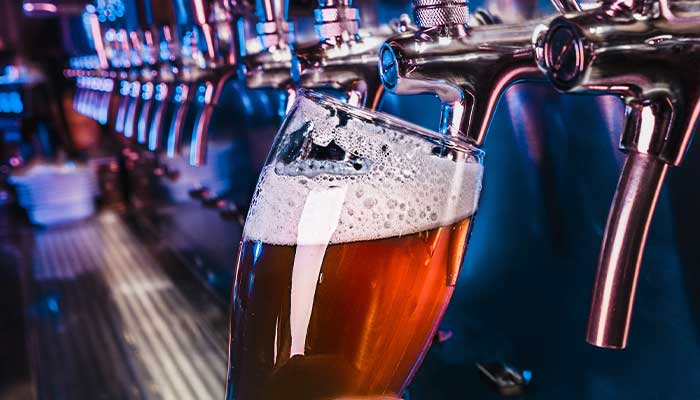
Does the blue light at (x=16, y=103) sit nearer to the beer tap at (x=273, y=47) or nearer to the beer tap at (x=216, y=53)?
the beer tap at (x=216, y=53)

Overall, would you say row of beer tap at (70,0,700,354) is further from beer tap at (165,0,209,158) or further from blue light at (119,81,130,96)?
blue light at (119,81,130,96)

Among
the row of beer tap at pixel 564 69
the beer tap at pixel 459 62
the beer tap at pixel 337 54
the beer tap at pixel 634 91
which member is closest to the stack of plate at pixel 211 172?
the row of beer tap at pixel 564 69

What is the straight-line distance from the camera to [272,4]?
0.98 m

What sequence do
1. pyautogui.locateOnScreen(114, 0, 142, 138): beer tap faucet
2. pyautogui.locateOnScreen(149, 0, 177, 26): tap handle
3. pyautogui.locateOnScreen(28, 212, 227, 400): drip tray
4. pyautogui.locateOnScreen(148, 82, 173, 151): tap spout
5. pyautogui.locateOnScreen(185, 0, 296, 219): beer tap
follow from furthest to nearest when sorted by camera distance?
pyautogui.locateOnScreen(114, 0, 142, 138): beer tap faucet
pyautogui.locateOnScreen(149, 0, 177, 26): tap handle
pyautogui.locateOnScreen(148, 82, 173, 151): tap spout
pyautogui.locateOnScreen(28, 212, 227, 400): drip tray
pyautogui.locateOnScreen(185, 0, 296, 219): beer tap

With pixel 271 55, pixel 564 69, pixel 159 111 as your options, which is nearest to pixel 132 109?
pixel 159 111

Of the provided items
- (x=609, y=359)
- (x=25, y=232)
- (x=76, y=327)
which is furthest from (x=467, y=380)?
(x=25, y=232)

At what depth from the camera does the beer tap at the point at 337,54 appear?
736 mm

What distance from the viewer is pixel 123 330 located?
1.78 meters

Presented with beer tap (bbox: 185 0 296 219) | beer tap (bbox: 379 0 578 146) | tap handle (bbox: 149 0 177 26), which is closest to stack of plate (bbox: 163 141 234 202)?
tap handle (bbox: 149 0 177 26)

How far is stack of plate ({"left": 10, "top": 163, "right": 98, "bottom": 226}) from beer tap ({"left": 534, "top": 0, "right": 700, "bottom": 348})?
326 cm

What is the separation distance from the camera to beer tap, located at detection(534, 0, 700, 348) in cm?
39

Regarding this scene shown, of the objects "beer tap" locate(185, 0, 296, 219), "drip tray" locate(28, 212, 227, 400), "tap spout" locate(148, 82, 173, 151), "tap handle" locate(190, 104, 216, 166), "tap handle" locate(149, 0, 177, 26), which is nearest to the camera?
"beer tap" locate(185, 0, 296, 219)

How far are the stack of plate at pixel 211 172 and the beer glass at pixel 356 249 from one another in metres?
1.49

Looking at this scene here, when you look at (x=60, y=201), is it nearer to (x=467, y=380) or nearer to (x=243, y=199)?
(x=243, y=199)
